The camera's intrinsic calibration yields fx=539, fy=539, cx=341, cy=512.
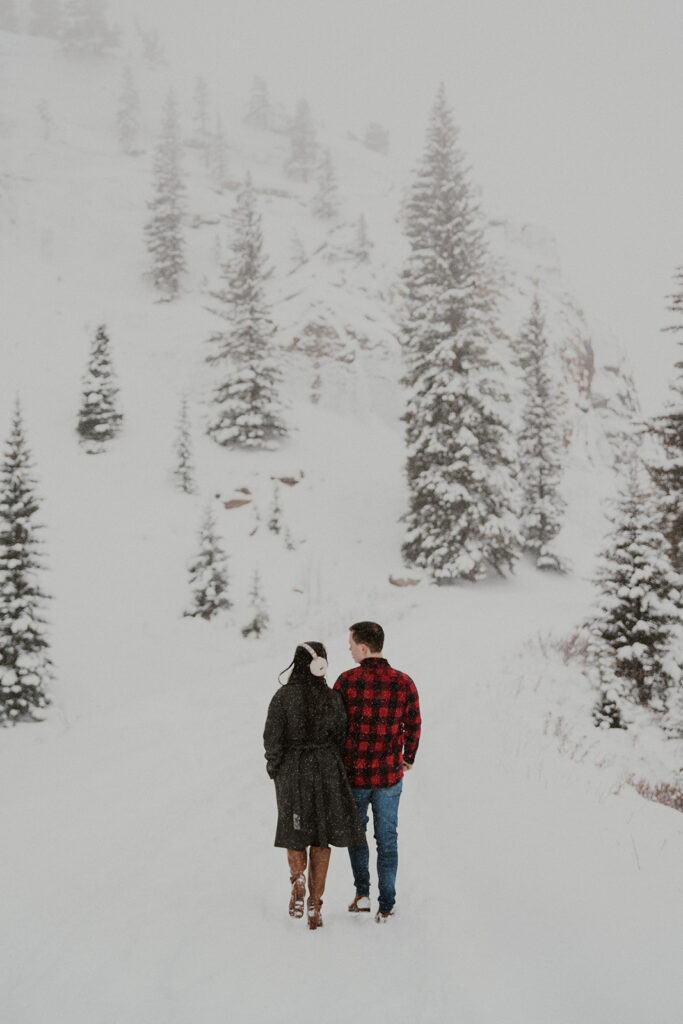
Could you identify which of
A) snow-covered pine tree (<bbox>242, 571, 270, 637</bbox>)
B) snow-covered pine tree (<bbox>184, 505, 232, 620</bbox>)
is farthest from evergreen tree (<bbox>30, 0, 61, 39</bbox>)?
snow-covered pine tree (<bbox>242, 571, 270, 637</bbox>)

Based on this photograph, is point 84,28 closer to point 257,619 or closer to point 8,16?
point 8,16

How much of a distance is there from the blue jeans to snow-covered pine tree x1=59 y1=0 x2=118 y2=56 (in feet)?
320

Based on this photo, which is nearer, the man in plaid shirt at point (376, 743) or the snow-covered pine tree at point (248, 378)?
the man in plaid shirt at point (376, 743)

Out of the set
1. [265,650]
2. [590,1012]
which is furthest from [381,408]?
[590,1012]

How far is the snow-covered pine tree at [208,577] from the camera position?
49.1 ft

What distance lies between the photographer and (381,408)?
31.9m

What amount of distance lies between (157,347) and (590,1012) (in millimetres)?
34112

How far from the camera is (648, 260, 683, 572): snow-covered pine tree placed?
10508 mm

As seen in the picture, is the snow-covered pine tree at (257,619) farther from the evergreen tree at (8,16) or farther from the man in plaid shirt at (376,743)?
the evergreen tree at (8,16)

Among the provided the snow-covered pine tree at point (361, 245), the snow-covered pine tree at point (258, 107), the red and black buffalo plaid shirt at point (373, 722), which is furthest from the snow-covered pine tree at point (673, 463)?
the snow-covered pine tree at point (258, 107)

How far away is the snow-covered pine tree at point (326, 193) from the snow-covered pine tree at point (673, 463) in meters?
44.4

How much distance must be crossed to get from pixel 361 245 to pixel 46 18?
78.9m

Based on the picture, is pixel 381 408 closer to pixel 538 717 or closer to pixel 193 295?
pixel 193 295

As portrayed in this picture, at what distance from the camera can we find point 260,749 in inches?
293
